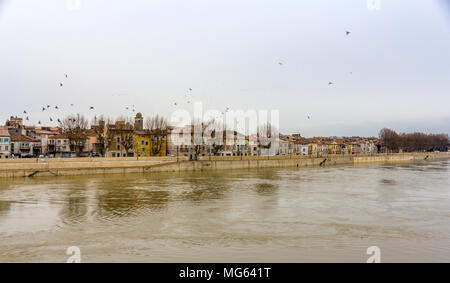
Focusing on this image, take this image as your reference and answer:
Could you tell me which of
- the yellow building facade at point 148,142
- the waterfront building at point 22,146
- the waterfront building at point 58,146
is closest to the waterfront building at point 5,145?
the waterfront building at point 22,146

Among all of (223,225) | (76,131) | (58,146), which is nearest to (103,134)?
(76,131)

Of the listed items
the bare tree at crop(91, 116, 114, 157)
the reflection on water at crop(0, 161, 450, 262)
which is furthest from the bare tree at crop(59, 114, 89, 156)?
the reflection on water at crop(0, 161, 450, 262)

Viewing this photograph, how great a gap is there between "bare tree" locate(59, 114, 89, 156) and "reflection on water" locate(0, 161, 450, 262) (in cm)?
2207

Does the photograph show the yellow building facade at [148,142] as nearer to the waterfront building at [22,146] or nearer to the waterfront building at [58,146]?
the waterfront building at [58,146]

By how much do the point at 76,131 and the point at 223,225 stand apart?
38075mm

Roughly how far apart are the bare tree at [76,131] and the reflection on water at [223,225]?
22068 mm

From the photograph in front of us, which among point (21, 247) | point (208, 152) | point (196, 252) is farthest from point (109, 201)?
point (208, 152)

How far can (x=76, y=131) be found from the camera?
1823 inches

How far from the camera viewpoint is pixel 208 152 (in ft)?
188

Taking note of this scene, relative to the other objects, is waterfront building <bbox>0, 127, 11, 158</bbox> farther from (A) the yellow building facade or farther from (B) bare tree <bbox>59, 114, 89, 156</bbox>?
(A) the yellow building facade

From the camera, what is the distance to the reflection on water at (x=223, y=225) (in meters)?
10.1
